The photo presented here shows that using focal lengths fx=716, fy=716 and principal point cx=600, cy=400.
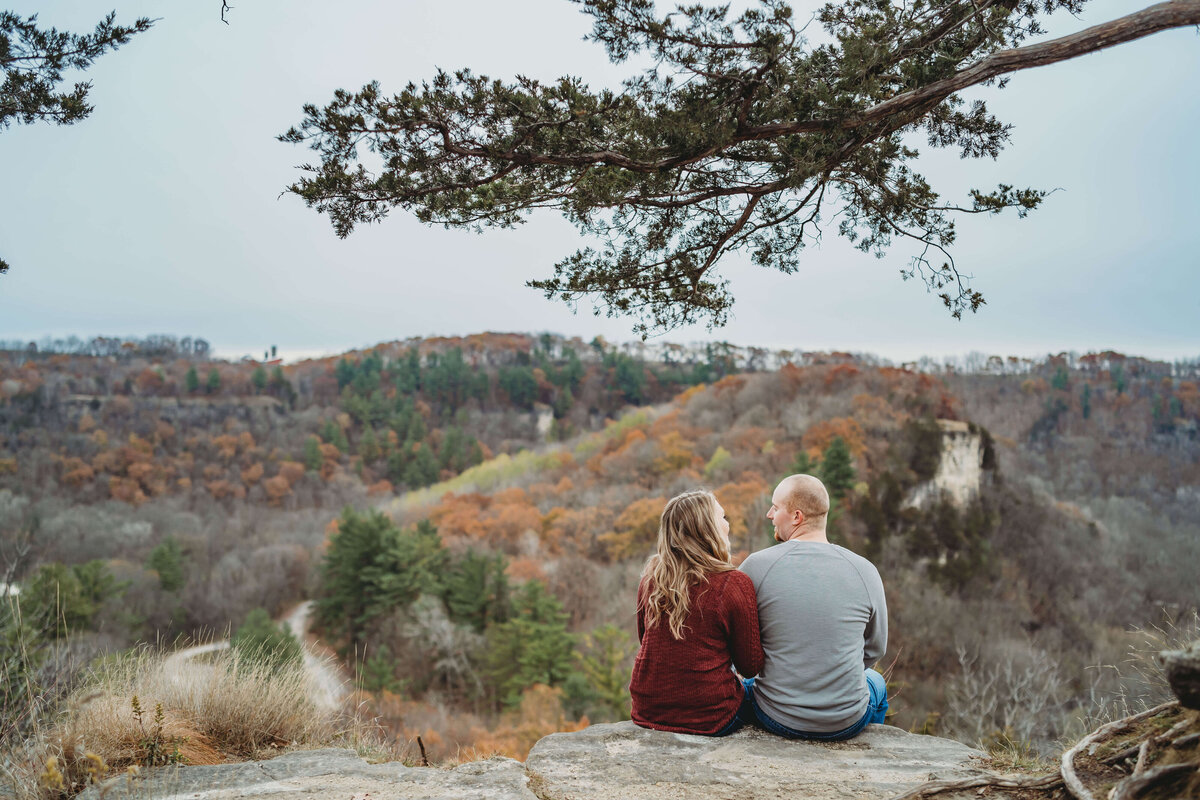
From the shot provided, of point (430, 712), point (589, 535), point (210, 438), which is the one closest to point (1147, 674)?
point (430, 712)

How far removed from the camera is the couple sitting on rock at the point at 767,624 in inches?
101

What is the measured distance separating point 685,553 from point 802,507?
1.56 feet

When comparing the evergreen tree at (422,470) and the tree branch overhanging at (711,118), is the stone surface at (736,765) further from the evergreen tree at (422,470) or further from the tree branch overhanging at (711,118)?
the evergreen tree at (422,470)

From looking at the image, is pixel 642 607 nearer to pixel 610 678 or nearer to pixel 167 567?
pixel 610 678

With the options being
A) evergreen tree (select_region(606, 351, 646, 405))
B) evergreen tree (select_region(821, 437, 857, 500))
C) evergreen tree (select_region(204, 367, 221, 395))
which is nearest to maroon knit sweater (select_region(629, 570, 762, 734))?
evergreen tree (select_region(821, 437, 857, 500))

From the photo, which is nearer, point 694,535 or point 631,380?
point 694,535

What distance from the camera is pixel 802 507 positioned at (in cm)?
267

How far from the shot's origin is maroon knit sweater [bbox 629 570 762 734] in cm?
259

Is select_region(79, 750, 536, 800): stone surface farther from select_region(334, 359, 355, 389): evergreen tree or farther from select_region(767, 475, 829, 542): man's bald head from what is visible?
select_region(334, 359, 355, 389): evergreen tree

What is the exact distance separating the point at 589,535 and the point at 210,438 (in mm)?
39349

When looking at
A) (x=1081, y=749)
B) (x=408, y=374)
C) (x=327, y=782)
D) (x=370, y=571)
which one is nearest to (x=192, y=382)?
(x=408, y=374)

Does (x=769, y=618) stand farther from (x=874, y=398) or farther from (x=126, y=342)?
(x=126, y=342)

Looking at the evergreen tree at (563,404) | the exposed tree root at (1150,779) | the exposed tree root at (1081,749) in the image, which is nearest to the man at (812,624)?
the exposed tree root at (1081,749)

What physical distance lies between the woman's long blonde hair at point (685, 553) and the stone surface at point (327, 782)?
780mm
